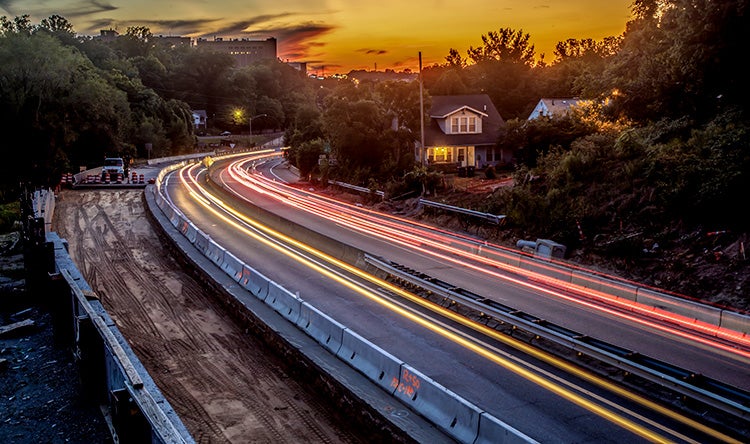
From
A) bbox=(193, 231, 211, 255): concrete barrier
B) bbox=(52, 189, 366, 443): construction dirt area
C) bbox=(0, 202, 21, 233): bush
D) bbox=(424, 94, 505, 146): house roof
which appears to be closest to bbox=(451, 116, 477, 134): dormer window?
bbox=(424, 94, 505, 146): house roof

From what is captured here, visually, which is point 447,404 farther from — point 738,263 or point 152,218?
point 152,218

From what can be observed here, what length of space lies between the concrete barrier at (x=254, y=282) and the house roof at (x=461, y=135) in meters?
33.8

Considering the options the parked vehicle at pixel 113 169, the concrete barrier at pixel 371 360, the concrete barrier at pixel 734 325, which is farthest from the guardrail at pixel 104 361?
the parked vehicle at pixel 113 169

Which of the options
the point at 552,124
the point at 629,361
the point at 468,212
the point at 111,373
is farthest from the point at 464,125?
the point at 111,373

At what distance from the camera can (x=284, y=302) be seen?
18.0 meters

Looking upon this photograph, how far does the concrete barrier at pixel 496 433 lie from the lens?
30.7 ft

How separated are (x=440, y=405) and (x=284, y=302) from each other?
7.82 metres

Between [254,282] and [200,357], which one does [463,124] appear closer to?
[254,282]

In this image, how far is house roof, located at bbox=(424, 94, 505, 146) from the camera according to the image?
5422 centimetres

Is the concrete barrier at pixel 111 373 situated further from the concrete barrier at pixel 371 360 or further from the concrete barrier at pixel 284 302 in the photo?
the concrete barrier at pixel 284 302

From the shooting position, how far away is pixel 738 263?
2000 cm

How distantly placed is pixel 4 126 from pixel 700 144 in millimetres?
59130

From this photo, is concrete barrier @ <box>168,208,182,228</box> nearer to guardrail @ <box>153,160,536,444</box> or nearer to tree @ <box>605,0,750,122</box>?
guardrail @ <box>153,160,536,444</box>

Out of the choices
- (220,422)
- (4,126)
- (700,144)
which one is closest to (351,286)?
(220,422)
